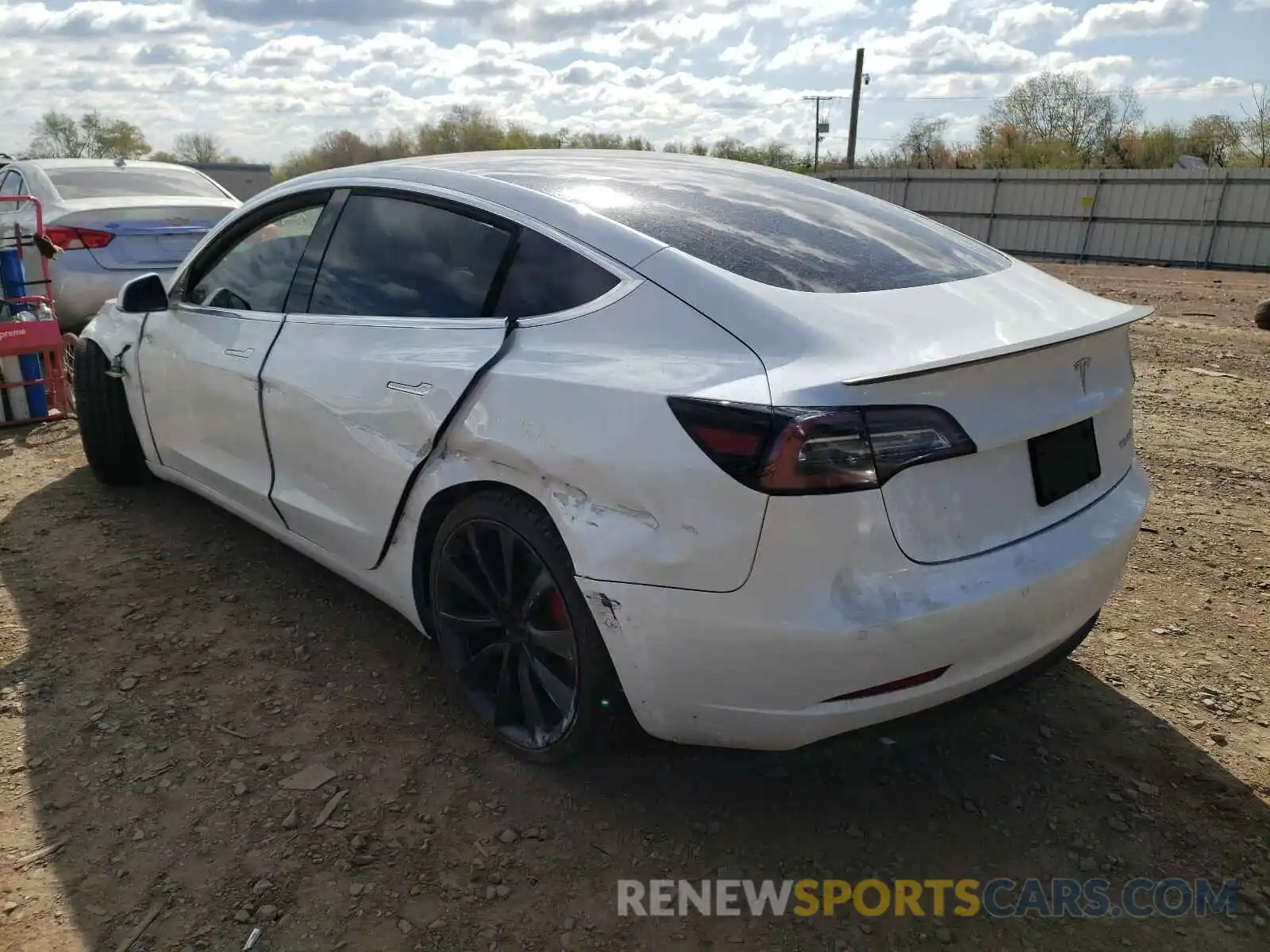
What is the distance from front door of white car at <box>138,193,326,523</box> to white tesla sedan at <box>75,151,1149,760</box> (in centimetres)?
8

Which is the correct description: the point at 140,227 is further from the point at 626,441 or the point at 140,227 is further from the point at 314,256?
the point at 626,441

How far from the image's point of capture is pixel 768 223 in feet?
8.75

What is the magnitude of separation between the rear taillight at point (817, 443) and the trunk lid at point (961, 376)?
0.03 metres

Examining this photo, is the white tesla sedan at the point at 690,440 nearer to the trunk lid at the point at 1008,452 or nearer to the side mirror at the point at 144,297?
the trunk lid at the point at 1008,452

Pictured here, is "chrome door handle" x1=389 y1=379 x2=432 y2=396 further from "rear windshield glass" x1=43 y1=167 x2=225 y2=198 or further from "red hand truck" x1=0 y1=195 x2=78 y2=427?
"rear windshield glass" x1=43 y1=167 x2=225 y2=198

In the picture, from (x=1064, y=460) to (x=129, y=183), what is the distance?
7.90 meters

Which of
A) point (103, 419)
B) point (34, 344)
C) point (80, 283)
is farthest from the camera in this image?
point (80, 283)

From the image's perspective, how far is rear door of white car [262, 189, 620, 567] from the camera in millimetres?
2535

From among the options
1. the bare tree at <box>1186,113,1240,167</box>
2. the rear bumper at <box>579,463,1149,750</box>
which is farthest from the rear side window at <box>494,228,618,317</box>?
the bare tree at <box>1186,113,1240,167</box>

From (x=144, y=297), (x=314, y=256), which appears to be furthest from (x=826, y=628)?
(x=144, y=297)

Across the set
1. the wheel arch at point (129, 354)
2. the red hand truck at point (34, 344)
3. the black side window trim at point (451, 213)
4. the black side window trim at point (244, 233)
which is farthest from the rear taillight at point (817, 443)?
the red hand truck at point (34, 344)

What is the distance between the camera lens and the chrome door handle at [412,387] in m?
2.59

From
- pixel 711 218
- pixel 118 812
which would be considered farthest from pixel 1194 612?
pixel 118 812

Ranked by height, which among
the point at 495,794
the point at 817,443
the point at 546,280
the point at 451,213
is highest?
the point at 451,213
